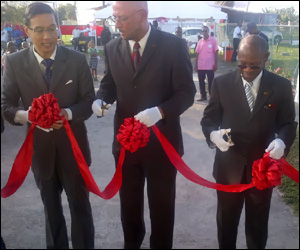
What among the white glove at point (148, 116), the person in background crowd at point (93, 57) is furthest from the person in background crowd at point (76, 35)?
the white glove at point (148, 116)

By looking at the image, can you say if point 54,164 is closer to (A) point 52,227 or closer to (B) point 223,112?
(A) point 52,227

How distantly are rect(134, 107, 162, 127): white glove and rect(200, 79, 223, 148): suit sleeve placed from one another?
408 millimetres

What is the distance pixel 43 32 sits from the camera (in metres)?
2.35

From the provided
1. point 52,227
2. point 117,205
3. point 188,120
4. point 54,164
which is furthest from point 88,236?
point 188,120

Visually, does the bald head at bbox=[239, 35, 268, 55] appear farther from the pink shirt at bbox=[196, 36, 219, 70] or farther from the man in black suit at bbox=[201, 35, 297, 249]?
the pink shirt at bbox=[196, 36, 219, 70]

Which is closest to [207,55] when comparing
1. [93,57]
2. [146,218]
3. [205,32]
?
[205,32]

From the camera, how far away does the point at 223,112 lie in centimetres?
251

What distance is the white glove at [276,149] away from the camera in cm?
227

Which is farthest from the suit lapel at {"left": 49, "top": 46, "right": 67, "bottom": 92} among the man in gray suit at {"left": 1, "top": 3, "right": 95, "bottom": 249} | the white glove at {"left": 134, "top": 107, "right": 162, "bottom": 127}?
the white glove at {"left": 134, "top": 107, "right": 162, "bottom": 127}

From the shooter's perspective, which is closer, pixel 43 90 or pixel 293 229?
pixel 43 90

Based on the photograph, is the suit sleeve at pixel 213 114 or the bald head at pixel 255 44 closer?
the bald head at pixel 255 44

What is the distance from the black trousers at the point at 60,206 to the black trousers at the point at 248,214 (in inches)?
43.1

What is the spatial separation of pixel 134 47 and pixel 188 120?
4.06 metres

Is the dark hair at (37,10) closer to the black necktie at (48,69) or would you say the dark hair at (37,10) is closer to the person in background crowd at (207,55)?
the black necktie at (48,69)
